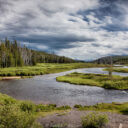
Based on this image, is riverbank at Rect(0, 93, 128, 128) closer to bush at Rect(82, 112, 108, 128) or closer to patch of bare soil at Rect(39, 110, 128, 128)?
patch of bare soil at Rect(39, 110, 128, 128)

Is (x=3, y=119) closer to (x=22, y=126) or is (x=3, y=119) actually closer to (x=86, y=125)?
(x=22, y=126)

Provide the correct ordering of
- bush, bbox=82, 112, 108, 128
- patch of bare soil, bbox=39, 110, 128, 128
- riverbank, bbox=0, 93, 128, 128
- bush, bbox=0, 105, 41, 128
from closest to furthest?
bush, bbox=0, 105, 41, 128 → riverbank, bbox=0, 93, 128, 128 → bush, bbox=82, 112, 108, 128 → patch of bare soil, bbox=39, 110, 128, 128

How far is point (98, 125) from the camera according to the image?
12219 millimetres

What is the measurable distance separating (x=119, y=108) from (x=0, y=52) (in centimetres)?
9162

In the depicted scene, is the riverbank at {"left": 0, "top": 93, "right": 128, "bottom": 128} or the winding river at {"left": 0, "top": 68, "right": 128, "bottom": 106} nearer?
the riverbank at {"left": 0, "top": 93, "right": 128, "bottom": 128}

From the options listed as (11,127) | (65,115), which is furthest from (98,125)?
(11,127)

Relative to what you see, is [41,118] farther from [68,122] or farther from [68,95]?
[68,95]

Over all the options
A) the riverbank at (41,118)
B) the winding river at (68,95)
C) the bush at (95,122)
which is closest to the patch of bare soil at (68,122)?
the riverbank at (41,118)

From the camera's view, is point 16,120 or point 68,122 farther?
point 68,122

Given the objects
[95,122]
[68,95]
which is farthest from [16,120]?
[68,95]

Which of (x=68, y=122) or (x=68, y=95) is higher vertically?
(x=68, y=122)

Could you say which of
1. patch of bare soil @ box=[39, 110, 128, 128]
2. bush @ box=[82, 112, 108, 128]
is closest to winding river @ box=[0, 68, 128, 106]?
patch of bare soil @ box=[39, 110, 128, 128]

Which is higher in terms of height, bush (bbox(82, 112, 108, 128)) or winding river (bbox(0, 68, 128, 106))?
bush (bbox(82, 112, 108, 128))

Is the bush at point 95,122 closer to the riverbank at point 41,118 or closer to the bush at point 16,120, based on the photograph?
the riverbank at point 41,118
